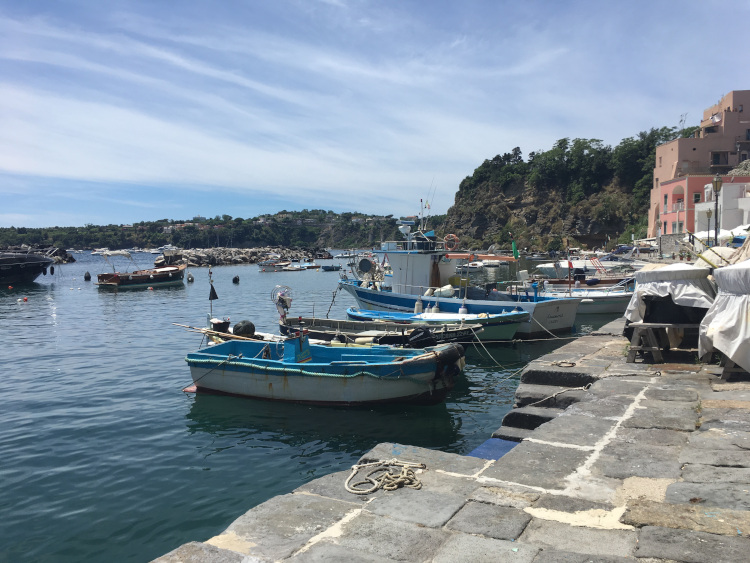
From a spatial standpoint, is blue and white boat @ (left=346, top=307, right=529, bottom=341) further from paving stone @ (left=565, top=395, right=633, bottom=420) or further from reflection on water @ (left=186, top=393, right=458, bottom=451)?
paving stone @ (left=565, top=395, right=633, bottom=420)

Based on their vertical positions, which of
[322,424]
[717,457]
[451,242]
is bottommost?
[322,424]

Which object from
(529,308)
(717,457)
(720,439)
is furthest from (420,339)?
(717,457)

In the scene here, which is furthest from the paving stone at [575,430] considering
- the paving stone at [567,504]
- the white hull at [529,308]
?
the white hull at [529,308]

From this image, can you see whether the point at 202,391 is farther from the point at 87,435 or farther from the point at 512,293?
the point at 512,293

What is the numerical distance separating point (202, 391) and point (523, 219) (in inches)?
4219

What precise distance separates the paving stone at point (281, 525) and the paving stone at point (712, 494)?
2.72m

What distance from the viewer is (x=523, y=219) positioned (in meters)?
114

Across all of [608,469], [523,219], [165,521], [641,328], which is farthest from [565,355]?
[523,219]

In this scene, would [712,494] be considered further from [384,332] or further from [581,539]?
[384,332]

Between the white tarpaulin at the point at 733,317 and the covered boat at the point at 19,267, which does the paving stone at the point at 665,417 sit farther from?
the covered boat at the point at 19,267

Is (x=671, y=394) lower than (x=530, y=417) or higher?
higher

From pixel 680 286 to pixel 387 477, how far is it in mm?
6568

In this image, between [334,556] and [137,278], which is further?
[137,278]

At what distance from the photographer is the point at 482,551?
3736 mm
